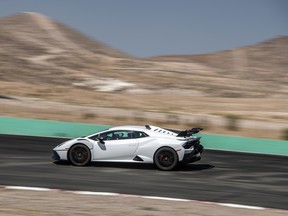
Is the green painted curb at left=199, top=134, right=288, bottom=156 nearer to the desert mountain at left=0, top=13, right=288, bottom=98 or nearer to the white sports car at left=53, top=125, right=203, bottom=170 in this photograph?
Result: the white sports car at left=53, top=125, right=203, bottom=170

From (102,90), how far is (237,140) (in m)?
56.8

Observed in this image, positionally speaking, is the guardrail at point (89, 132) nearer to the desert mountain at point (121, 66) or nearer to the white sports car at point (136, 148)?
the white sports car at point (136, 148)

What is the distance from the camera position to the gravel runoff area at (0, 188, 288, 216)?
31.5ft

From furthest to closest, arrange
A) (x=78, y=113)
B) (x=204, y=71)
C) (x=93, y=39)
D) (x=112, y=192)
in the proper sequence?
(x=93, y=39) < (x=204, y=71) < (x=78, y=113) < (x=112, y=192)

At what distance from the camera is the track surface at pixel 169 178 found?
40.9 feet

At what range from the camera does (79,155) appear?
1631 centimetres

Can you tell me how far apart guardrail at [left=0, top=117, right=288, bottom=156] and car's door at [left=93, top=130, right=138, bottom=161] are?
8513 mm

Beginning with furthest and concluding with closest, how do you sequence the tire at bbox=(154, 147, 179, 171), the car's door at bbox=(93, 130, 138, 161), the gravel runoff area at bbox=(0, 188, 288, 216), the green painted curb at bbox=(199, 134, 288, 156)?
the green painted curb at bbox=(199, 134, 288, 156)
the car's door at bbox=(93, 130, 138, 161)
the tire at bbox=(154, 147, 179, 171)
the gravel runoff area at bbox=(0, 188, 288, 216)

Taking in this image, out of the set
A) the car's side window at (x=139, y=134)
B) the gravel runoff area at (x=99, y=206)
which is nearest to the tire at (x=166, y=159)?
the car's side window at (x=139, y=134)

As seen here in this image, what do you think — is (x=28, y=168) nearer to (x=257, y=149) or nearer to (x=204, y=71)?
(x=257, y=149)

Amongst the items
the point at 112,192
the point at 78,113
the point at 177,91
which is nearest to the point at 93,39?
the point at 177,91

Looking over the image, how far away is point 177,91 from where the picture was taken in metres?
82.2

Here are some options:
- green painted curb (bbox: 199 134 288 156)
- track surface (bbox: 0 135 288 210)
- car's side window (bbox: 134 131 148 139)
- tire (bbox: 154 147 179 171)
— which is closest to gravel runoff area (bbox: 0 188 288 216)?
track surface (bbox: 0 135 288 210)

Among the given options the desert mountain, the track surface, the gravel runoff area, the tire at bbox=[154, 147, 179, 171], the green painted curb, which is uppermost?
the desert mountain
